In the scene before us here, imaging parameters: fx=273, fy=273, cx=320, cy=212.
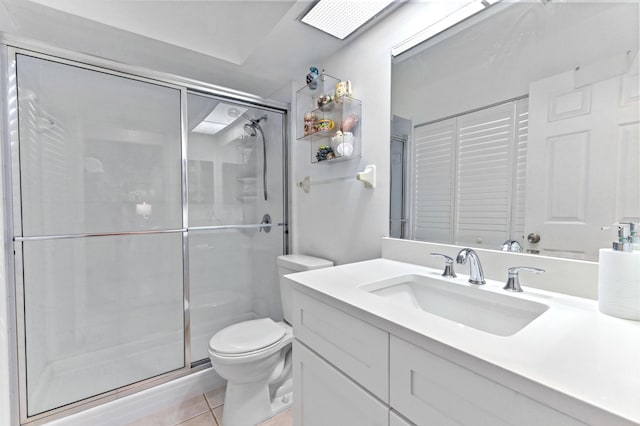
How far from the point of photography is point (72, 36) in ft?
4.77

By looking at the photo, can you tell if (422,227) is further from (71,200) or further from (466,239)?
(71,200)

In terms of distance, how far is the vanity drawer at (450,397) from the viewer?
43 centimetres

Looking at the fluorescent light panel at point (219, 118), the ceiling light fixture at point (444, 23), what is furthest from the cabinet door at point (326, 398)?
the fluorescent light panel at point (219, 118)

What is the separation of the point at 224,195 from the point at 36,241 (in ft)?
3.57

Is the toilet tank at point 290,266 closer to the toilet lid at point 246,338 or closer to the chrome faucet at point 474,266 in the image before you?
the toilet lid at point 246,338

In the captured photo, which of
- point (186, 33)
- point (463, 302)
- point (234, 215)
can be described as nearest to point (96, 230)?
point (234, 215)

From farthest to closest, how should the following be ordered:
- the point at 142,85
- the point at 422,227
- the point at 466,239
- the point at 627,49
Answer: the point at 142,85, the point at 422,227, the point at 466,239, the point at 627,49

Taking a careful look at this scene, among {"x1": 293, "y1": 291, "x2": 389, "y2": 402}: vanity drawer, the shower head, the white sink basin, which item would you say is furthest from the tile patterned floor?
the shower head

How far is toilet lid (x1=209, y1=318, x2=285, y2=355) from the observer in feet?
4.42

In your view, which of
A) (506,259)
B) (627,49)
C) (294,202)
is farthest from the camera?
(294,202)

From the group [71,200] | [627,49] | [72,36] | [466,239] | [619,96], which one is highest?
[72,36]

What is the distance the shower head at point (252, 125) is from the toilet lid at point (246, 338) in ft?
4.80

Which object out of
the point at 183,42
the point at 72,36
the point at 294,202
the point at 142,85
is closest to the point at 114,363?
the point at 294,202

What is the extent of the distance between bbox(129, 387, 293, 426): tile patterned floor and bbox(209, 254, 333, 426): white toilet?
0.20ft
